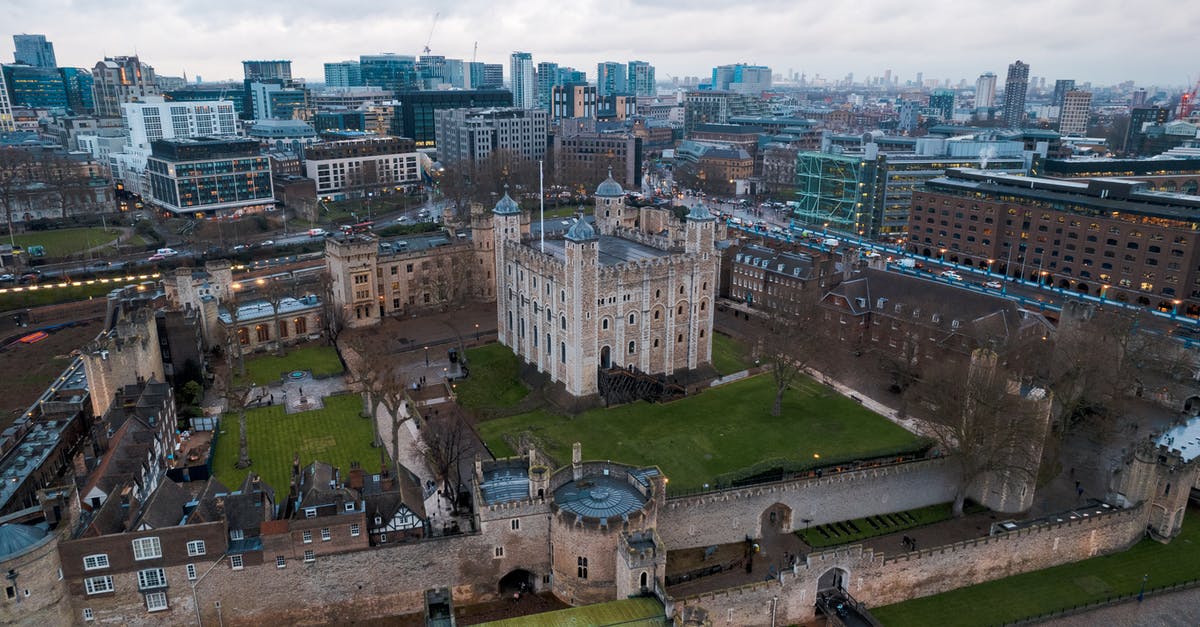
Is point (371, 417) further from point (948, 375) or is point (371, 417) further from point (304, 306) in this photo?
point (948, 375)

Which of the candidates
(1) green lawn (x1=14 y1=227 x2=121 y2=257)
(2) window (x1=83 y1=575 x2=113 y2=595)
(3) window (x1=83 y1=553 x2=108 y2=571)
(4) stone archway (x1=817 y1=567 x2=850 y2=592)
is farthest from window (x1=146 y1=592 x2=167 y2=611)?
(1) green lawn (x1=14 y1=227 x2=121 y2=257)

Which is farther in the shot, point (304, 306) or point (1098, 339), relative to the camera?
point (304, 306)

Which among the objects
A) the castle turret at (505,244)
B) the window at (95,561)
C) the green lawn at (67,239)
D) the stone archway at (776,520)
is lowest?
the stone archway at (776,520)

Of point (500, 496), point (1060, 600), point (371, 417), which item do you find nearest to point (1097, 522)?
point (1060, 600)

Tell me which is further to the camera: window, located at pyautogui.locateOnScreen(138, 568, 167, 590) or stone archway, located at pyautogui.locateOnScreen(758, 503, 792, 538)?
stone archway, located at pyautogui.locateOnScreen(758, 503, 792, 538)

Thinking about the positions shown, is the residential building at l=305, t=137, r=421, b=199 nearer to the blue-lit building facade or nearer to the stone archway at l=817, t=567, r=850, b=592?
the blue-lit building facade

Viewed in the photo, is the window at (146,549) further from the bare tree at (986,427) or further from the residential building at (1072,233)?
the residential building at (1072,233)

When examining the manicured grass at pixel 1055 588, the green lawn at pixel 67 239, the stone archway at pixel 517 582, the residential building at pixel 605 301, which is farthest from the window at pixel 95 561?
the green lawn at pixel 67 239
